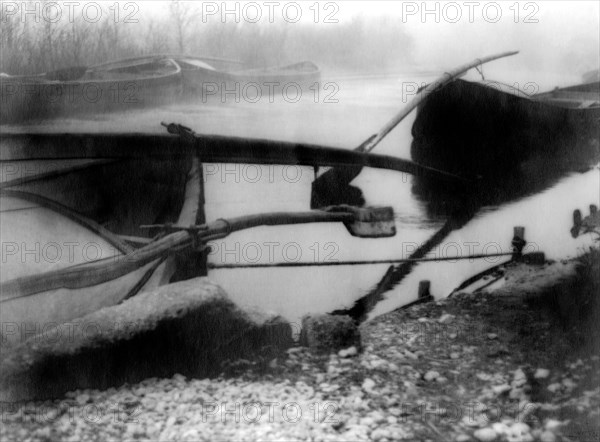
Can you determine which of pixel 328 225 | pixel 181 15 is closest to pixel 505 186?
pixel 328 225

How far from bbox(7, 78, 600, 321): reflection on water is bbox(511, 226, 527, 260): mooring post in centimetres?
3

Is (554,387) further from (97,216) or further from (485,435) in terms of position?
(97,216)

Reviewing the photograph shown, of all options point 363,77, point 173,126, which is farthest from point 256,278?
point 363,77

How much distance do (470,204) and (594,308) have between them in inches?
33.7

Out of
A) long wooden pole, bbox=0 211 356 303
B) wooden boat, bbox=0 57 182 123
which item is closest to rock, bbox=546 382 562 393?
long wooden pole, bbox=0 211 356 303

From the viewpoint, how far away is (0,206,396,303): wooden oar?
2943 mm

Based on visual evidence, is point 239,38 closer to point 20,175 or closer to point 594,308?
point 20,175

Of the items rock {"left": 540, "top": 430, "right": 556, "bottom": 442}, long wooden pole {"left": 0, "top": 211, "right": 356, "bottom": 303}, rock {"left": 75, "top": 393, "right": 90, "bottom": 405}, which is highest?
long wooden pole {"left": 0, "top": 211, "right": 356, "bottom": 303}

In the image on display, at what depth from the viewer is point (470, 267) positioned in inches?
143

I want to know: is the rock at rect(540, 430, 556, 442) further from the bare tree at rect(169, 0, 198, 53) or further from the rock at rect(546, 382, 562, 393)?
the bare tree at rect(169, 0, 198, 53)

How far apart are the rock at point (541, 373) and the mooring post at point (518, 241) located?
2.51 ft

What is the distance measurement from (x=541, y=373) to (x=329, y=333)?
101 cm

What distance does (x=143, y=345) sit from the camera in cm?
284

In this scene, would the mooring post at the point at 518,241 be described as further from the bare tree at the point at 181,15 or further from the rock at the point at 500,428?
the bare tree at the point at 181,15
